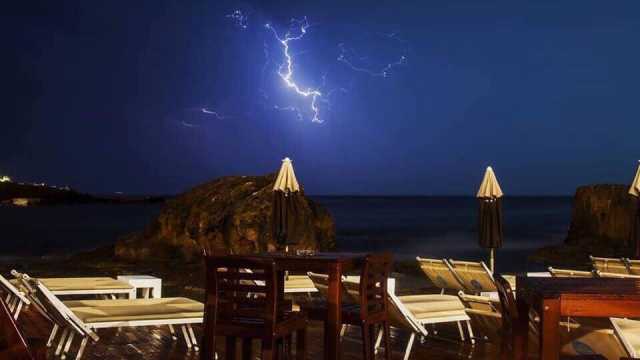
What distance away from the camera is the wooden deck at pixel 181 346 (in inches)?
255

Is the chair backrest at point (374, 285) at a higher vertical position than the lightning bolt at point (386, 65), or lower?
lower

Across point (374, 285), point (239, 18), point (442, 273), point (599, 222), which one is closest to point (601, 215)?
A: point (599, 222)

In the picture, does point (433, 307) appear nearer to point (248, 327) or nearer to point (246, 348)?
point (246, 348)

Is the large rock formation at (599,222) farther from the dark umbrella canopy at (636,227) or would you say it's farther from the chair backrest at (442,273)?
the chair backrest at (442,273)

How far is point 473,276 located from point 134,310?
3.13 meters

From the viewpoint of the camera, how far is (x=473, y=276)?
7754 mm

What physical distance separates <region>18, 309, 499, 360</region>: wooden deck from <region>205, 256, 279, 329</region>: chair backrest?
1.42 m

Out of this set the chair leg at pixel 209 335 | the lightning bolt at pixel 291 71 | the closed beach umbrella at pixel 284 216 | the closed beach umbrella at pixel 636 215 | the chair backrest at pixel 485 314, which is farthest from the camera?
the lightning bolt at pixel 291 71

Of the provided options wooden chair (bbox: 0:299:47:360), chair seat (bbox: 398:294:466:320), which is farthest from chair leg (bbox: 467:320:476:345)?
wooden chair (bbox: 0:299:47:360)

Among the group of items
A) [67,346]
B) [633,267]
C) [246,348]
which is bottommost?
[67,346]

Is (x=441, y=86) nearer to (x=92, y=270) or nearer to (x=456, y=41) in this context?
(x=456, y=41)

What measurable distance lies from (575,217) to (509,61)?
1017 centimetres

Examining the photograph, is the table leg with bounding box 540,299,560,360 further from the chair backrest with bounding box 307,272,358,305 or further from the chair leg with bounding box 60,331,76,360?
the chair leg with bounding box 60,331,76,360

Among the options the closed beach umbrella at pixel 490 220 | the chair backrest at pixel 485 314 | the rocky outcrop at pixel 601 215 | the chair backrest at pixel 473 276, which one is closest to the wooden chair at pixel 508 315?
the chair backrest at pixel 485 314
